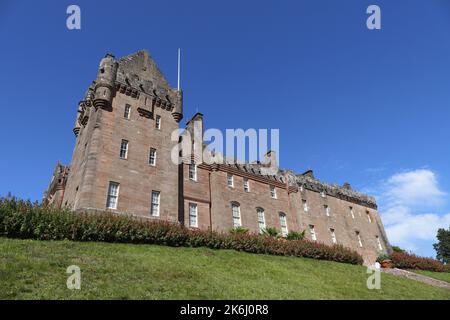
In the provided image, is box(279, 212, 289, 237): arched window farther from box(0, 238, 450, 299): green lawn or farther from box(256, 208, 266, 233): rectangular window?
box(0, 238, 450, 299): green lawn

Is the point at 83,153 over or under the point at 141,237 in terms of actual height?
over

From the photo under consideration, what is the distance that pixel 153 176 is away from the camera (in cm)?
2728

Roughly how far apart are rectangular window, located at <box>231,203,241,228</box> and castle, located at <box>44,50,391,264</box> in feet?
0.33

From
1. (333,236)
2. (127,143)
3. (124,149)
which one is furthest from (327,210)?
(124,149)

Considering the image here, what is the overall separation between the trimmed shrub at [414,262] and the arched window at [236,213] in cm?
1797

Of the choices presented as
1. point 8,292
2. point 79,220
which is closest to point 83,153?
point 79,220

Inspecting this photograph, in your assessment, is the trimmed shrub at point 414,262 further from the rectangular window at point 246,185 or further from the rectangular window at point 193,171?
the rectangular window at point 193,171

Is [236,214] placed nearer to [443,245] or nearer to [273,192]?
[273,192]

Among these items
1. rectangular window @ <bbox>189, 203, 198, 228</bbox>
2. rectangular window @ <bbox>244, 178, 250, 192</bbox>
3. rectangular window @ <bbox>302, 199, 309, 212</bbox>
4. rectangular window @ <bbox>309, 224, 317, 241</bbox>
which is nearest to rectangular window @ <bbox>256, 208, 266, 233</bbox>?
rectangular window @ <bbox>244, 178, 250, 192</bbox>

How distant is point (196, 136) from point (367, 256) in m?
28.1

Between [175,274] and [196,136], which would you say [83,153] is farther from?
[175,274]

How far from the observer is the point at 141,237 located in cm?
2031

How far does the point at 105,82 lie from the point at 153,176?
28.4ft

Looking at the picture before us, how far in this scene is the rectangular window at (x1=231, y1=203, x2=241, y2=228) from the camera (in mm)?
32719
